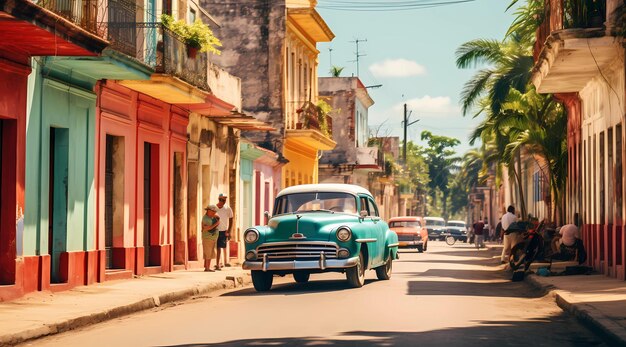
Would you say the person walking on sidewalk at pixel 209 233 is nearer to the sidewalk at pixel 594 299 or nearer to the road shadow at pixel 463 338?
the sidewalk at pixel 594 299

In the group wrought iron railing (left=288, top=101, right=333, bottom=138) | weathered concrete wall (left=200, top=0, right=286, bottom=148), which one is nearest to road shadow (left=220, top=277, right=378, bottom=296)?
weathered concrete wall (left=200, top=0, right=286, bottom=148)

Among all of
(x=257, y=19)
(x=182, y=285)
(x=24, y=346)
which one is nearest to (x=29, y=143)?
(x=182, y=285)

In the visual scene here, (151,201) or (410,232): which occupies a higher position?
(151,201)

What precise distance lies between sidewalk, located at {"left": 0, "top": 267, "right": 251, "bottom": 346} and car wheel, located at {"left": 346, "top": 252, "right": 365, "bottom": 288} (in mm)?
2584

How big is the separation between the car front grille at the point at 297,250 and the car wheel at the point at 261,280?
49 centimetres

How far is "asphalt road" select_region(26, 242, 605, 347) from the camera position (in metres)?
11.2

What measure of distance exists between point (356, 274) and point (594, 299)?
4.76 m

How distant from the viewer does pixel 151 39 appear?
74.6 feet

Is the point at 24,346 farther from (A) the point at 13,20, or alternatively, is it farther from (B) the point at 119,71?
(B) the point at 119,71

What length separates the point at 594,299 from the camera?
627 inches

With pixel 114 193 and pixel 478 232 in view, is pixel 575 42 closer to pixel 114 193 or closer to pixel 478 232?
pixel 114 193

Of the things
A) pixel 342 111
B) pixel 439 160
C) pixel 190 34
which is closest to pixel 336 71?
pixel 342 111

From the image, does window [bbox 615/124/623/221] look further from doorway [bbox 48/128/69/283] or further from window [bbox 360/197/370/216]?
doorway [bbox 48/128/69/283]

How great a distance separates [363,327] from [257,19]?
1085 inches
